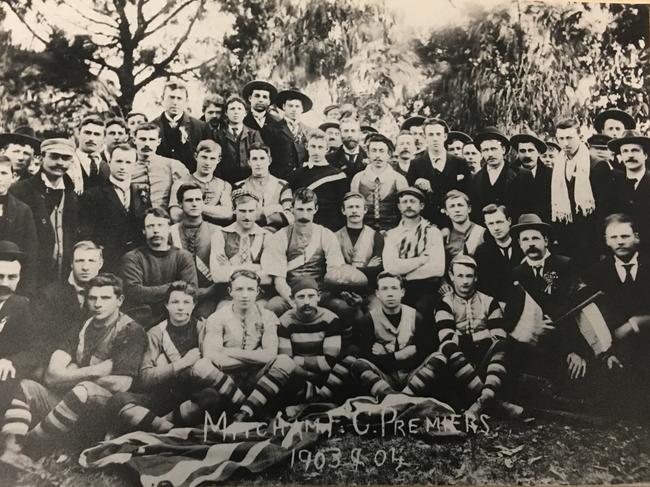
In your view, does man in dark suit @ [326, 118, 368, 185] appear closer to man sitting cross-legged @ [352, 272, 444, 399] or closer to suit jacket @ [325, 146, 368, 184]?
suit jacket @ [325, 146, 368, 184]

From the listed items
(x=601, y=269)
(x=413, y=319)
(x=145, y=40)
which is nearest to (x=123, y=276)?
(x=145, y=40)

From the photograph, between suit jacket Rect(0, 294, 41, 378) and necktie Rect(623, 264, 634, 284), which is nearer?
suit jacket Rect(0, 294, 41, 378)

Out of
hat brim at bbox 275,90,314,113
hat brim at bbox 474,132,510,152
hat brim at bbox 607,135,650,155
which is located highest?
hat brim at bbox 275,90,314,113

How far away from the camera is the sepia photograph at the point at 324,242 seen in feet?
9.74

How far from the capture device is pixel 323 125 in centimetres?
323

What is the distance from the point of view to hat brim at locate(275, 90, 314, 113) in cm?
323

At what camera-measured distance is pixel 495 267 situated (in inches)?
125

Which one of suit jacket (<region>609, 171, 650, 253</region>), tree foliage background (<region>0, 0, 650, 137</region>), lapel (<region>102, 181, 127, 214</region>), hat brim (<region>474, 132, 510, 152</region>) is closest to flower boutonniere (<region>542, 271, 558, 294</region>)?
suit jacket (<region>609, 171, 650, 253</region>)

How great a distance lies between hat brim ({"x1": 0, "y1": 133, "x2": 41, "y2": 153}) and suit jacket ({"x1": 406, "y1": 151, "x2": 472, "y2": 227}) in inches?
78.8

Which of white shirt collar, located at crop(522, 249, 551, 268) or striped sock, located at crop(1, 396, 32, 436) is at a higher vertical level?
white shirt collar, located at crop(522, 249, 551, 268)

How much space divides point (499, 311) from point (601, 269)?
24.6 inches

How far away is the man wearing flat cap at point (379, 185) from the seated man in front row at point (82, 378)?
1.37m

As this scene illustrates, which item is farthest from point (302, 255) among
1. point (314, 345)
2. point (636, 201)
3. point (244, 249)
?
point (636, 201)

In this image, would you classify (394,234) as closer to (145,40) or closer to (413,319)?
(413,319)
